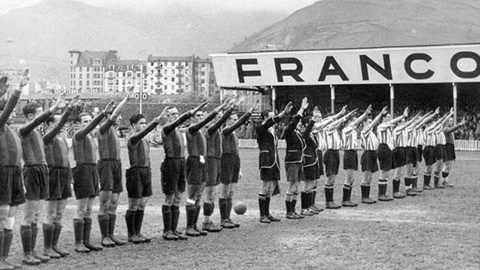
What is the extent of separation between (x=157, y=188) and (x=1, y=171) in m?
12.5

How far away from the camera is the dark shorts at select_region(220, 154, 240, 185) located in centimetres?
1298

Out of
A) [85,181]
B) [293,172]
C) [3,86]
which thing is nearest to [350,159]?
[293,172]

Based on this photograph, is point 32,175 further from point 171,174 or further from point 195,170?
point 195,170

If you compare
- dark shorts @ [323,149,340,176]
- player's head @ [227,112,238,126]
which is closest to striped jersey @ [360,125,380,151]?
dark shorts @ [323,149,340,176]

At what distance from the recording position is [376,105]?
1997 inches

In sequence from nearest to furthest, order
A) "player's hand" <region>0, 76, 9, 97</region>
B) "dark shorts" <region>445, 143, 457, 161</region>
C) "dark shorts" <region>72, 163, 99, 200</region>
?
1. "player's hand" <region>0, 76, 9, 97</region>
2. "dark shorts" <region>72, 163, 99, 200</region>
3. "dark shorts" <region>445, 143, 457, 161</region>

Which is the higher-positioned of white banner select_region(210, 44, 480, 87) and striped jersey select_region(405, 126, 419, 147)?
white banner select_region(210, 44, 480, 87)

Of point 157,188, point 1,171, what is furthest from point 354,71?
point 1,171

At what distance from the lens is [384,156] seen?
1764cm

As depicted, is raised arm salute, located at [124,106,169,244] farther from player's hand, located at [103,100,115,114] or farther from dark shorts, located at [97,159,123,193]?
player's hand, located at [103,100,115,114]

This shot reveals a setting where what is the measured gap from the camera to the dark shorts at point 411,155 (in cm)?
1908

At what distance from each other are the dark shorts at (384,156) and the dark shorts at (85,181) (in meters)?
9.00

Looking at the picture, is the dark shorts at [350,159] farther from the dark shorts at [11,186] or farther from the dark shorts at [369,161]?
the dark shorts at [11,186]

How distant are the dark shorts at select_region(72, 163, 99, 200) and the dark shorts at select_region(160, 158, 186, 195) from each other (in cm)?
135
